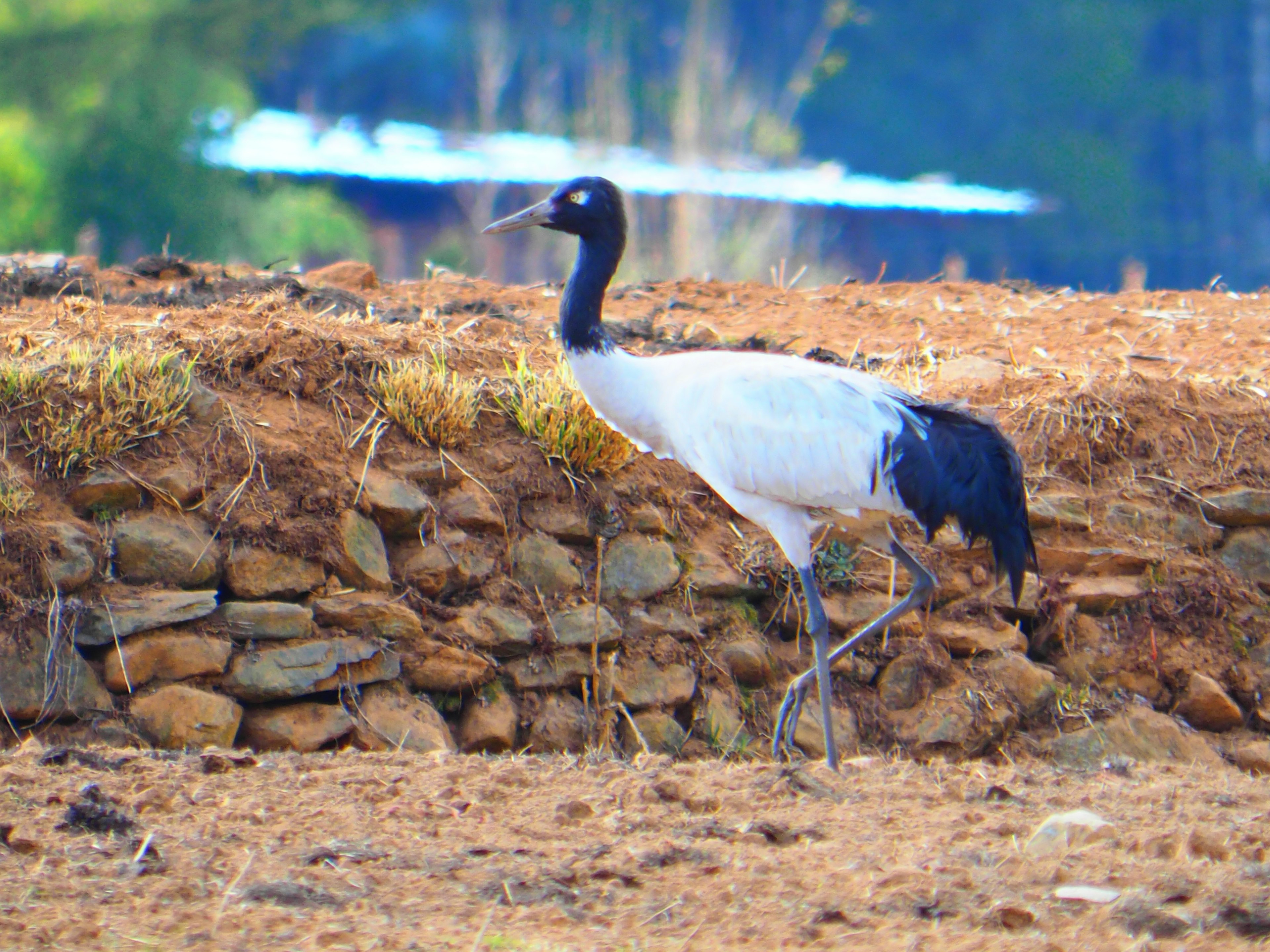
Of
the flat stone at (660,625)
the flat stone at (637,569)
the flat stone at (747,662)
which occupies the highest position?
the flat stone at (637,569)

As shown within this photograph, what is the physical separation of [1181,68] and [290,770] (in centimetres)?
2414

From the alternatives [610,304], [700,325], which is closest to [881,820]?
[700,325]

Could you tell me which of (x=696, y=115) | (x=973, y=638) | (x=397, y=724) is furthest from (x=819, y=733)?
(x=696, y=115)

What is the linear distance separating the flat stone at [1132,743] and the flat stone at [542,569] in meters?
2.14

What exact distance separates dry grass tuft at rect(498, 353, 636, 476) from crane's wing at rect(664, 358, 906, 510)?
83 centimetres

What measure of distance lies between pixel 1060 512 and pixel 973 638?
79cm

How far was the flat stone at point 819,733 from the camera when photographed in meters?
5.61

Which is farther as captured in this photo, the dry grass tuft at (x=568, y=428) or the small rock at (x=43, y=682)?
the dry grass tuft at (x=568, y=428)

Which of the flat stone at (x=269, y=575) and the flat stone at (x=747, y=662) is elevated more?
the flat stone at (x=269, y=575)

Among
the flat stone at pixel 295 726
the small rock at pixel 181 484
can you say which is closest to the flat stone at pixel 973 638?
the flat stone at pixel 295 726

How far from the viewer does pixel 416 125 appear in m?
18.8

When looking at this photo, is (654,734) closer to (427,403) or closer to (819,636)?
(819,636)

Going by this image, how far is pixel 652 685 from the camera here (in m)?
5.53

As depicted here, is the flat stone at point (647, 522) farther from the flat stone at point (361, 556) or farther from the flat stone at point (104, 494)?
the flat stone at point (104, 494)
